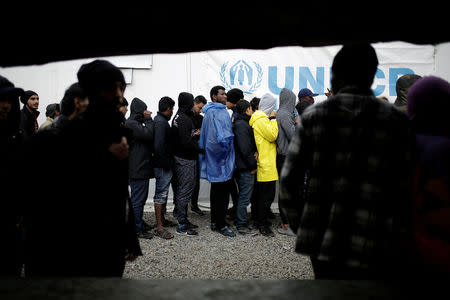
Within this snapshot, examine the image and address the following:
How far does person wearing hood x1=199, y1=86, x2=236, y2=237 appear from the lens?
16.6ft

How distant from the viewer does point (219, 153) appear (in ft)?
16.9

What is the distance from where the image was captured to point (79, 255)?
174cm

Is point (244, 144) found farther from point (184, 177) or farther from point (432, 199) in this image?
point (432, 199)

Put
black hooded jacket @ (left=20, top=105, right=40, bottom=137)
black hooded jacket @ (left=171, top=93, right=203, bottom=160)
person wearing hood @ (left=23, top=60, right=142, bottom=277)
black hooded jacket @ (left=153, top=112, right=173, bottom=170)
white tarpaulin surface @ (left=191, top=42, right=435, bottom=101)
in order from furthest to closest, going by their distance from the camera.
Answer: white tarpaulin surface @ (left=191, top=42, right=435, bottom=101), black hooded jacket @ (left=171, top=93, right=203, bottom=160), black hooded jacket @ (left=153, top=112, right=173, bottom=170), black hooded jacket @ (left=20, top=105, right=40, bottom=137), person wearing hood @ (left=23, top=60, right=142, bottom=277)

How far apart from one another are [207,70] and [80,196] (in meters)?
5.72

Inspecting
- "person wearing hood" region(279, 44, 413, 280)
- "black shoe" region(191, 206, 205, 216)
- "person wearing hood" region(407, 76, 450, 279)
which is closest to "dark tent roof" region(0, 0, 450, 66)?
"person wearing hood" region(279, 44, 413, 280)

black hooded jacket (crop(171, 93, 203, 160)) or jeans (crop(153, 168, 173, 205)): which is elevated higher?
black hooded jacket (crop(171, 93, 203, 160))

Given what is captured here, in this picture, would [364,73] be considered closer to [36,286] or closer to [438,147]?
[438,147]

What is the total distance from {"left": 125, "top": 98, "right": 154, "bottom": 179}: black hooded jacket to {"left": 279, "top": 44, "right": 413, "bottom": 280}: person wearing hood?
3498mm

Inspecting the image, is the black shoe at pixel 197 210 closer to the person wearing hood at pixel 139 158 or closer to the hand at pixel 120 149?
the person wearing hood at pixel 139 158

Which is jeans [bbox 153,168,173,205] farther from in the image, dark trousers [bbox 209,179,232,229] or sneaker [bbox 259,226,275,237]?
sneaker [bbox 259,226,275,237]

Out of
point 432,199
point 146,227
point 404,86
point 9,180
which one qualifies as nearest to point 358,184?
point 432,199

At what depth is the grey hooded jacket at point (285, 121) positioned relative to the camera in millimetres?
5137

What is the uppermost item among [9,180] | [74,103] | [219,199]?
[74,103]
